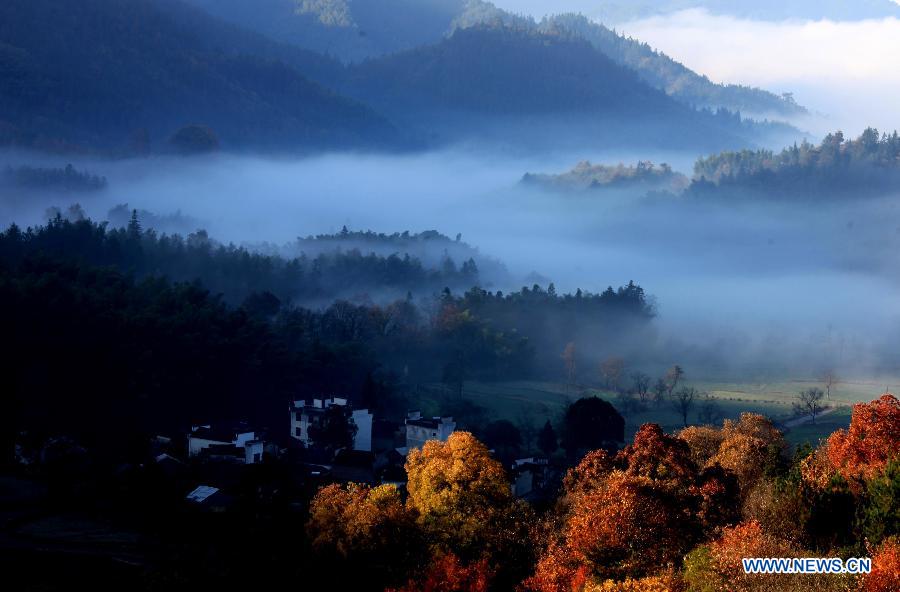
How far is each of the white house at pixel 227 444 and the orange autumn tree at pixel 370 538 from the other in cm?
1691

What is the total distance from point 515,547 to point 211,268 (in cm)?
6543

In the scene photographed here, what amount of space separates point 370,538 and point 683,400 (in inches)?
1438

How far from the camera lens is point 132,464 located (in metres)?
38.8

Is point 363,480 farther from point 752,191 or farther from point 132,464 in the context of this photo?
point 752,191

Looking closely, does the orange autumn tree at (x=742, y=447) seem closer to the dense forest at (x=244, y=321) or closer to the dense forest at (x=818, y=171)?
the dense forest at (x=244, y=321)

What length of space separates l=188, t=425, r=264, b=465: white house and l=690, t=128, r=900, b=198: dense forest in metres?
142

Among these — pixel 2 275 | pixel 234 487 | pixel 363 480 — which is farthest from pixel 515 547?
pixel 2 275

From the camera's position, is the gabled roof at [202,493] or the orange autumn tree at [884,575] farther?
the gabled roof at [202,493]

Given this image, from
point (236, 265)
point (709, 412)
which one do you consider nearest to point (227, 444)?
point (709, 412)

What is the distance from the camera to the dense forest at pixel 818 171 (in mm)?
168038

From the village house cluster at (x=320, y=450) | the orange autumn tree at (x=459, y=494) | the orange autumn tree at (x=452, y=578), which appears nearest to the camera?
the orange autumn tree at (x=452, y=578)

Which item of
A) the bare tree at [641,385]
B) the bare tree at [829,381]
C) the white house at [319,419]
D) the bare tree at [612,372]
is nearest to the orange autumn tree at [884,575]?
the white house at [319,419]

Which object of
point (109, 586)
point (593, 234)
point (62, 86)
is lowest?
point (109, 586)

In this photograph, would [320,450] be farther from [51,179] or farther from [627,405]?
[51,179]
